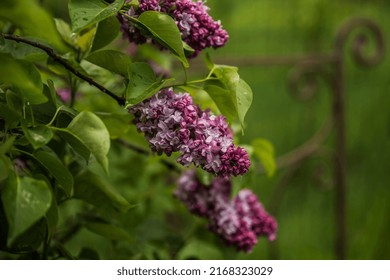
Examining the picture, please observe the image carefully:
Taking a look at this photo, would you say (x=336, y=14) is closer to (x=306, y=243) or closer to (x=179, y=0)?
(x=306, y=243)

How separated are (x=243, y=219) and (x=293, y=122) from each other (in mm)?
1680

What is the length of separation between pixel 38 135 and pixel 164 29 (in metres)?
0.14

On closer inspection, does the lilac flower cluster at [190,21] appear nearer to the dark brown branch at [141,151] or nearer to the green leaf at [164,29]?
the green leaf at [164,29]

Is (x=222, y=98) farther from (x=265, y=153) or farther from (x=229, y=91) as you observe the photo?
(x=265, y=153)

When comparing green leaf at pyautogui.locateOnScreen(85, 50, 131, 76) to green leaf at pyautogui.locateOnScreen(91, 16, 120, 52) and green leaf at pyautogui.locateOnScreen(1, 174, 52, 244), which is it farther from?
green leaf at pyautogui.locateOnScreen(1, 174, 52, 244)

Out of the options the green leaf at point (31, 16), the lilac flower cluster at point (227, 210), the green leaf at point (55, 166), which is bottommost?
the lilac flower cluster at point (227, 210)

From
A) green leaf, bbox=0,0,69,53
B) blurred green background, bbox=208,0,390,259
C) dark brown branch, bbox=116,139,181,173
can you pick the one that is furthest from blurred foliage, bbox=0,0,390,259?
green leaf, bbox=0,0,69,53

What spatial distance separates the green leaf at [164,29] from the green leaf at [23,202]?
0.17 meters

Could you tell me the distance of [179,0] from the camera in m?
0.58

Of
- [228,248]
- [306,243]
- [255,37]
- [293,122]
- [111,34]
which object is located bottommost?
[306,243]

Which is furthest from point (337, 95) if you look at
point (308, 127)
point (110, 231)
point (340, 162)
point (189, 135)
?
point (189, 135)

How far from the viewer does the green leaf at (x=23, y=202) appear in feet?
1.38

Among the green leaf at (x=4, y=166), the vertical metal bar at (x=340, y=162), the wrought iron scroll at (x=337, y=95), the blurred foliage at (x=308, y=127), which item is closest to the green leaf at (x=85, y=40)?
the green leaf at (x=4, y=166)
